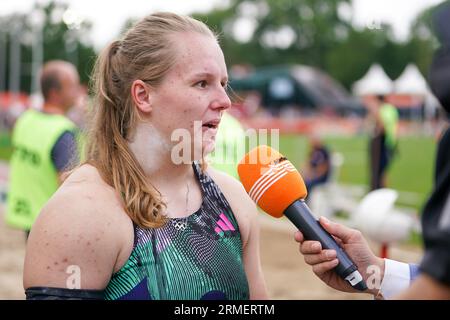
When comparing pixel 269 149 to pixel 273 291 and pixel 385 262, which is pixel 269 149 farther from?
pixel 273 291

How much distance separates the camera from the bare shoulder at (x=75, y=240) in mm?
1656

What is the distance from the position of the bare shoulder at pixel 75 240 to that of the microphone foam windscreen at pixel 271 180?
393 millimetres

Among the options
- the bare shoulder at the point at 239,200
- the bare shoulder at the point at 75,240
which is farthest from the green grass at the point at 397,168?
the bare shoulder at the point at 75,240

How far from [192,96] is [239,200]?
41cm

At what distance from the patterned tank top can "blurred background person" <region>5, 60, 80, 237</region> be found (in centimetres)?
281

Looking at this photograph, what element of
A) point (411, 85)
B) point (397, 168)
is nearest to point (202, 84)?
point (397, 168)

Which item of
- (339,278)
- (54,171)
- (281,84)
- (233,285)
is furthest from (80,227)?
(281,84)

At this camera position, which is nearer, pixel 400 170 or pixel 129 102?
pixel 129 102

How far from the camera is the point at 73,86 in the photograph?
5.30 meters

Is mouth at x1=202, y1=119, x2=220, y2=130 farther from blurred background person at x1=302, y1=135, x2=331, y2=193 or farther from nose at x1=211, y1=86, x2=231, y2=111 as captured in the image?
blurred background person at x1=302, y1=135, x2=331, y2=193

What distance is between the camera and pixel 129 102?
1934 mm

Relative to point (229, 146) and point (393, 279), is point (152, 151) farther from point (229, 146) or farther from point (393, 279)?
point (229, 146)

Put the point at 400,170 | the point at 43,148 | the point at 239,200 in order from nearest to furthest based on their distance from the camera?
the point at 239,200, the point at 43,148, the point at 400,170
